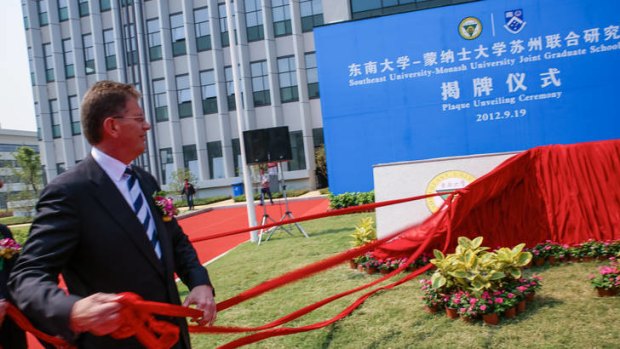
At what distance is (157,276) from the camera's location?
1.74 metres

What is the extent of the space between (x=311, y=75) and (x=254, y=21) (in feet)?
15.1

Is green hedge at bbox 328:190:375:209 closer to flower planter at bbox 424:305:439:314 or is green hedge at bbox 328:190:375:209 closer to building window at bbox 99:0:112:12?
flower planter at bbox 424:305:439:314

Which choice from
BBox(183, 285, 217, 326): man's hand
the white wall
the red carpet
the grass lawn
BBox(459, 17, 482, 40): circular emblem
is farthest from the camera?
BBox(459, 17, 482, 40): circular emblem

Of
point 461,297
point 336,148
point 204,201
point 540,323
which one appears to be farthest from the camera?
point 204,201

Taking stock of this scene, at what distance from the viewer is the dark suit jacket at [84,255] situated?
1.37 m

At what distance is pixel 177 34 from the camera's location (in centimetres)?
2597

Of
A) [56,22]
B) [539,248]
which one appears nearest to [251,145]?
[539,248]

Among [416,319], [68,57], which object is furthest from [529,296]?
[68,57]

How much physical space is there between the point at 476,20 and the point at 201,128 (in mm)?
17409

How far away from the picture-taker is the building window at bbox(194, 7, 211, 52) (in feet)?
83.8

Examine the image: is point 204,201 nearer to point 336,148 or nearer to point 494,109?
point 336,148

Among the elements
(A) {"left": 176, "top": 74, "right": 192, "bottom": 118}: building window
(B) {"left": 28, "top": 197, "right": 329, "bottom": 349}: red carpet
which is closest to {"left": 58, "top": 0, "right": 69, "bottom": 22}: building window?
(A) {"left": 176, "top": 74, "right": 192, "bottom": 118}: building window

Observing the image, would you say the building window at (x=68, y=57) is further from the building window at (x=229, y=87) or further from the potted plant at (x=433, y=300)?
the potted plant at (x=433, y=300)

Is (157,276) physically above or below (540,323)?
above
